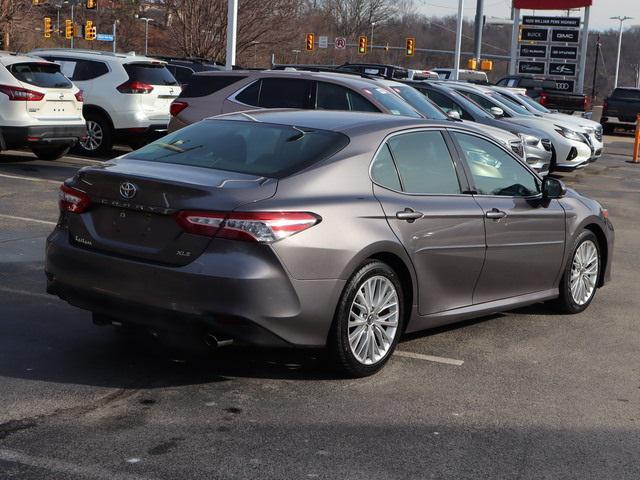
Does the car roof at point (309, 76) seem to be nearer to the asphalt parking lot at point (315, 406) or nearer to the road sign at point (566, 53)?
the asphalt parking lot at point (315, 406)

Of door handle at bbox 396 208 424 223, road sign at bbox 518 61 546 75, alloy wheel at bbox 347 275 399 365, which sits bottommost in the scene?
alloy wheel at bbox 347 275 399 365

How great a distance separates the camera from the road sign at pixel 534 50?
4791cm

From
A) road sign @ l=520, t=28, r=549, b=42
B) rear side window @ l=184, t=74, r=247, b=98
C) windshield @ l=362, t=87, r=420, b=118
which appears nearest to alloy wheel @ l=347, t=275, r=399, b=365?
windshield @ l=362, t=87, r=420, b=118

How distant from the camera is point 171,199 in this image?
5211 mm

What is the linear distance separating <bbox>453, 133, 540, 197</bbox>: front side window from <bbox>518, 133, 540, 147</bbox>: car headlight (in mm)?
9575

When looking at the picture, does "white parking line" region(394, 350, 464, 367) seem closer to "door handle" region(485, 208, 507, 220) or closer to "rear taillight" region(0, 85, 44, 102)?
"door handle" region(485, 208, 507, 220)

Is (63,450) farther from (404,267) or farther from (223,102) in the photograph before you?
(223,102)

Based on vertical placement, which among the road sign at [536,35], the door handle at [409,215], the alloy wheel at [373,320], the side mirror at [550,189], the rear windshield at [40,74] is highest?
the road sign at [536,35]

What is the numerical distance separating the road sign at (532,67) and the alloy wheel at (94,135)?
115 ft

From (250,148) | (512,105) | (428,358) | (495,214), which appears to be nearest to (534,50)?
(512,105)

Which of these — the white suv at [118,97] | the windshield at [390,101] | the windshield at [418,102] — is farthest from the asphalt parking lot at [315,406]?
the white suv at [118,97]

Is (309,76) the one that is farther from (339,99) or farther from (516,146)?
(516,146)

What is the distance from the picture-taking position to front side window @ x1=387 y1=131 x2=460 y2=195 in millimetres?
6117

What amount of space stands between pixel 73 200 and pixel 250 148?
3.52 ft
